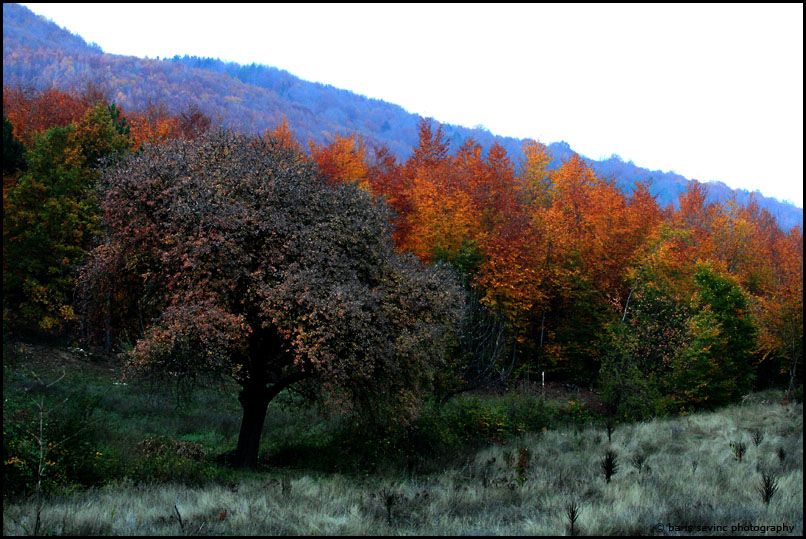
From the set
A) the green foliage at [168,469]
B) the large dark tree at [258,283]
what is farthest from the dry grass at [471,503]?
the large dark tree at [258,283]

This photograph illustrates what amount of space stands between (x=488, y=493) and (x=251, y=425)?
7098 mm

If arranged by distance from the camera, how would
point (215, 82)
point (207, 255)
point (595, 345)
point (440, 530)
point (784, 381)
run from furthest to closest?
point (215, 82) < point (784, 381) < point (595, 345) < point (207, 255) < point (440, 530)

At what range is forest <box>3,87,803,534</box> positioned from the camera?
13258mm

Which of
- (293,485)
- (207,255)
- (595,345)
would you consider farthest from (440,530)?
(595,345)

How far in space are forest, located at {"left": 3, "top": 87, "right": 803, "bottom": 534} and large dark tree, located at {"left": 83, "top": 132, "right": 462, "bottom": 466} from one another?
2.5 inches

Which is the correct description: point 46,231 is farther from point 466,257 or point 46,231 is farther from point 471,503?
point 471,503

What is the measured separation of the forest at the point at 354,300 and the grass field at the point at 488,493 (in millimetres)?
397

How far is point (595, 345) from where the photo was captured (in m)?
32.7

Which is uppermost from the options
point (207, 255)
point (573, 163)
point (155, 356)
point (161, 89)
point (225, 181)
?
point (161, 89)

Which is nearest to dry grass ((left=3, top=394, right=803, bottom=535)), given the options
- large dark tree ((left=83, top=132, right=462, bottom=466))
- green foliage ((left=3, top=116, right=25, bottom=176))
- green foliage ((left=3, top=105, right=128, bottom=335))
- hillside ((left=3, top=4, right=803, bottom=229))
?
→ large dark tree ((left=83, top=132, right=462, bottom=466))

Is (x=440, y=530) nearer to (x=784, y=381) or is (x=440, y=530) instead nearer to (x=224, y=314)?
(x=224, y=314)

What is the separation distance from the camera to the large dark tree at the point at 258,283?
13.0m

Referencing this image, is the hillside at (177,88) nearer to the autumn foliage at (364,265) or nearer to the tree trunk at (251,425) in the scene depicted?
the autumn foliage at (364,265)

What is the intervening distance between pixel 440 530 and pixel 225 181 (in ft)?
31.6
